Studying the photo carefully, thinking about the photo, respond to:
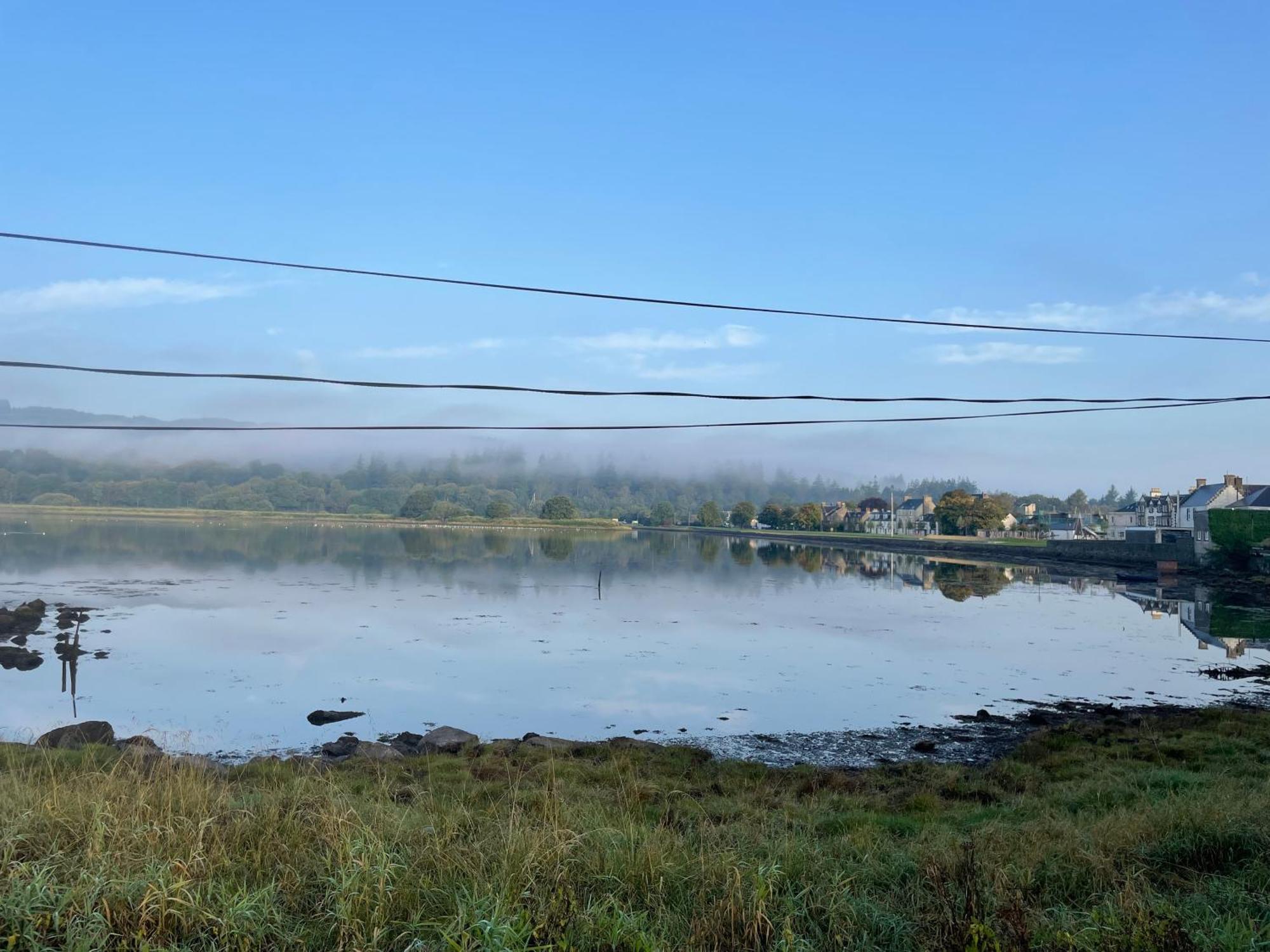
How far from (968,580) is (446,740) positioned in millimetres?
48135

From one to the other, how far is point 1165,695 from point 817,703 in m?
8.17

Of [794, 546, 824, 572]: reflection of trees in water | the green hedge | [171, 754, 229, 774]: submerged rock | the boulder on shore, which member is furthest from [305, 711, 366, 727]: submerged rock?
the green hedge

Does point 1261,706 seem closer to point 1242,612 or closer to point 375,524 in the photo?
point 1242,612

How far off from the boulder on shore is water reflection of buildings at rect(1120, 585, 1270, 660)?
2836 cm

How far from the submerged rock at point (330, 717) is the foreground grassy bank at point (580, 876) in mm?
8334

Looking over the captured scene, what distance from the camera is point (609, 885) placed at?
540 cm

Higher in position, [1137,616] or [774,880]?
[774,880]

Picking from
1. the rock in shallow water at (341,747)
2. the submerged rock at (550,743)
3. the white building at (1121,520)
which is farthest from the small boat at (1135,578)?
the rock in shallow water at (341,747)

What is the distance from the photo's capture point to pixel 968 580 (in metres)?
56.2

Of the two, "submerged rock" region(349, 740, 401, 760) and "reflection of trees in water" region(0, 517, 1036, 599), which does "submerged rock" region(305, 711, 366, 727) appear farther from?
"reflection of trees in water" region(0, 517, 1036, 599)

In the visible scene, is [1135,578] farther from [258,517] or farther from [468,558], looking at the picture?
[258,517]

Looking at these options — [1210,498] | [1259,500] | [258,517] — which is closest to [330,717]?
[1259,500]

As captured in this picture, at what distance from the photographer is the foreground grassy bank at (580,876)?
4.61m

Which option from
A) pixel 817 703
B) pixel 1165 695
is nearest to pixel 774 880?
pixel 817 703
